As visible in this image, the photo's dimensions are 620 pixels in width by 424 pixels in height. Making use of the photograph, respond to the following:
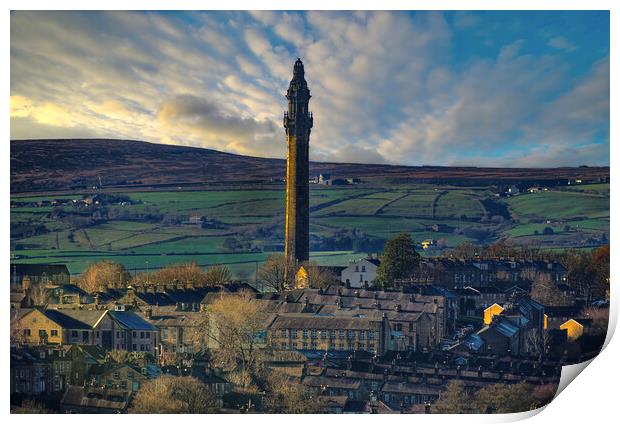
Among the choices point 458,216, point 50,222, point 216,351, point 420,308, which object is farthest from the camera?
point 458,216

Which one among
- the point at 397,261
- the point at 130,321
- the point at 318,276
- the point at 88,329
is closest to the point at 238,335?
the point at 130,321

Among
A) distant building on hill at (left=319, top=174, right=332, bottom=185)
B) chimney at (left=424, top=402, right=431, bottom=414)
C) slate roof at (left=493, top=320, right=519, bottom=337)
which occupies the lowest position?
chimney at (left=424, top=402, right=431, bottom=414)

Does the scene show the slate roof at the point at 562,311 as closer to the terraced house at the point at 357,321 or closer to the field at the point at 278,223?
the terraced house at the point at 357,321

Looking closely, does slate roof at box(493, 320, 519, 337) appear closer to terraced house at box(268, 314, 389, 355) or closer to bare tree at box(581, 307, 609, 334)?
bare tree at box(581, 307, 609, 334)

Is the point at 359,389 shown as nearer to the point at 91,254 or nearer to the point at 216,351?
the point at 216,351

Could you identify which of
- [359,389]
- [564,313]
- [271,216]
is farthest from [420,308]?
[271,216]

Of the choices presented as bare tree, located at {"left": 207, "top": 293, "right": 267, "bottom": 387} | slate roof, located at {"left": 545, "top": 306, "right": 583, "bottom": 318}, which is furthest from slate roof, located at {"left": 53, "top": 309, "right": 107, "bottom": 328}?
slate roof, located at {"left": 545, "top": 306, "right": 583, "bottom": 318}
